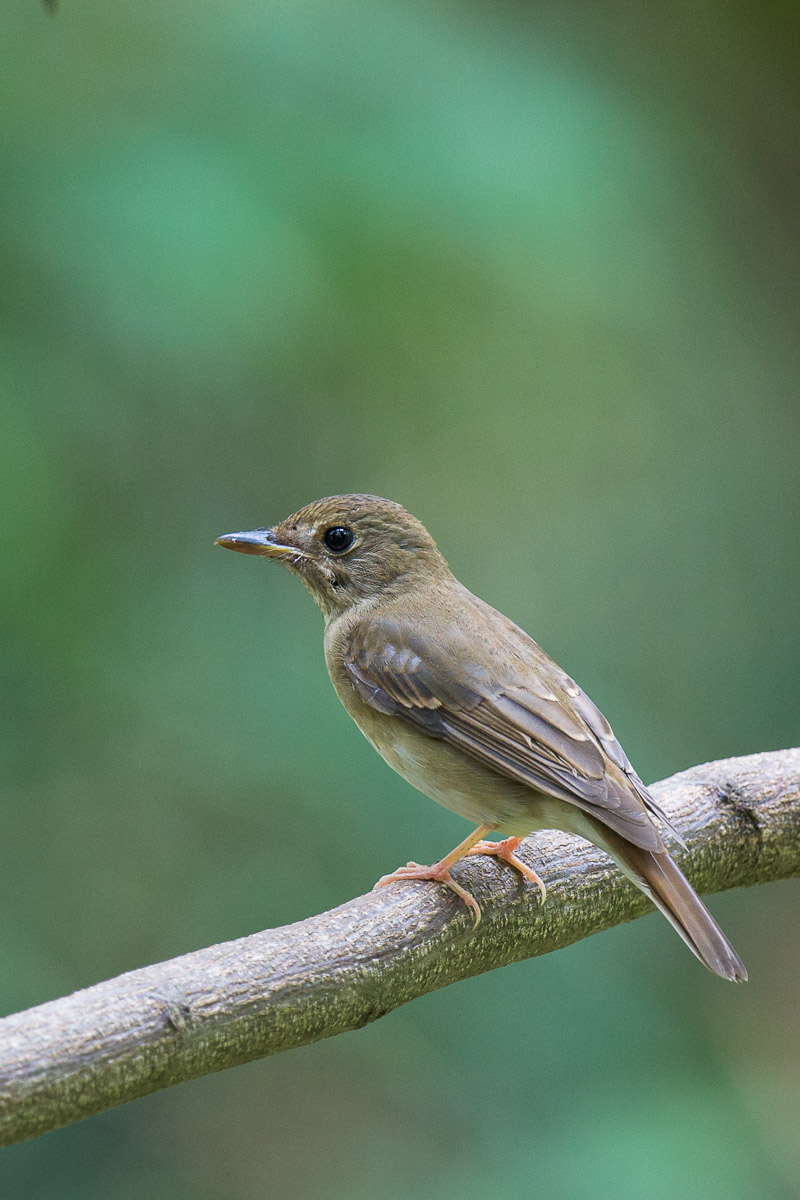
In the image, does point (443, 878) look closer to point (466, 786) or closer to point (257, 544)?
point (466, 786)

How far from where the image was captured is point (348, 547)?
3695 mm

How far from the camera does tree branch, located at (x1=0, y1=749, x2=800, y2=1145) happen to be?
2.30 metres

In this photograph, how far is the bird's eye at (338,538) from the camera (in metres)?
3.68

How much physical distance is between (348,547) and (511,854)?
0.97m

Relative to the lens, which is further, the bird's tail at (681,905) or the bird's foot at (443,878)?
the bird's foot at (443,878)

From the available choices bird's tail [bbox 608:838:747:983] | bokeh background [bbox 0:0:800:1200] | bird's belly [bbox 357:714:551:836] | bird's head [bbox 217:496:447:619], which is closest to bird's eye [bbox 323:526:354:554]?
bird's head [bbox 217:496:447:619]

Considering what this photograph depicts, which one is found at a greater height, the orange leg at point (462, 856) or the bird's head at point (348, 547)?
the bird's head at point (348, 547)

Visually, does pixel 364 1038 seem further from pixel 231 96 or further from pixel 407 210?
pixel 231 96

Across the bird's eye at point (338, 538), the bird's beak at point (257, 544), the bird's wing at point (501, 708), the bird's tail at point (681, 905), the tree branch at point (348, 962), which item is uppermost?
the bird's eye at point (338, 538)

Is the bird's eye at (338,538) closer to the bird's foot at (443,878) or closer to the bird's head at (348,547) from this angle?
the bird's head at (348,547)

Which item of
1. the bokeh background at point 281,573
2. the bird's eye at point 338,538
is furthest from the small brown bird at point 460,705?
the bokeh background at point 281,573

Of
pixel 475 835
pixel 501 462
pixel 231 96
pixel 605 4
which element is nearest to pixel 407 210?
→ pixel 231 96

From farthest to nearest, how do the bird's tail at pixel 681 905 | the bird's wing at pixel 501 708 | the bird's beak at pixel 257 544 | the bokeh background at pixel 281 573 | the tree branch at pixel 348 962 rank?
the bokeh background at pixel 281 573, the bird's beak at pixel 257 544, the bird's wing at pixel 501 708, the bird's tail at pixel 681 905, the tree branch at pixel 348 962

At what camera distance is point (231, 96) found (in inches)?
178
